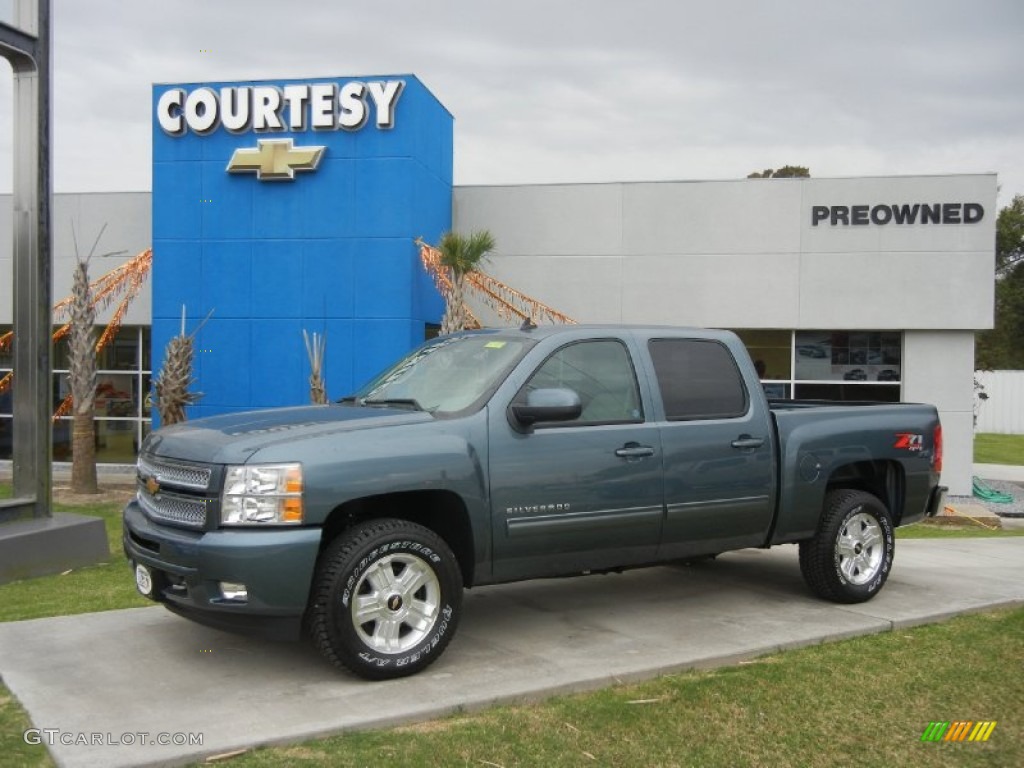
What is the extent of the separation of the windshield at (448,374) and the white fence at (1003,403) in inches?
1459

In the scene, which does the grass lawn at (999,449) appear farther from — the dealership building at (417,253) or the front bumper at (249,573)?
the front bumper at (249,573)

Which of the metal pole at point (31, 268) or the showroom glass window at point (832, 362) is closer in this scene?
the metal pole at point (31, 268)

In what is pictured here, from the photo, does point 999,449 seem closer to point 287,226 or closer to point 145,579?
point 287,226

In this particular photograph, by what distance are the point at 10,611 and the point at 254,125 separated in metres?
11.7

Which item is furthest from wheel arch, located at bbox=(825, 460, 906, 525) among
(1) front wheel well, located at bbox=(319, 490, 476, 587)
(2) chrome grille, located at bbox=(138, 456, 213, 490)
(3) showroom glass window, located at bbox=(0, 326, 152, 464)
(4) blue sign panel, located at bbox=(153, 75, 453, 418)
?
(3) showroom glass window, located at bbox=(0, 326, 152, 464)

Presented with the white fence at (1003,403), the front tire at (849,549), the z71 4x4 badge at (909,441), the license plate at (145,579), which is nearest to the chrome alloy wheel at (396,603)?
the license plate at (145,579)

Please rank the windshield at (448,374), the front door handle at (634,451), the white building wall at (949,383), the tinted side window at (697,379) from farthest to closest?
the white building wall at (949,383), the tinted side window at (697,379), the front door handle at (634,451), the windshield at (448,374)

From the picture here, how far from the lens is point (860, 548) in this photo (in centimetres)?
721

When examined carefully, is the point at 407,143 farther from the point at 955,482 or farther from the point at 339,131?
the point at 955,482

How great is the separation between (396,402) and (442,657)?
58.0 inches

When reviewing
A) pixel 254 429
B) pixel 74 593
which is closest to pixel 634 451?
pixel 254 429

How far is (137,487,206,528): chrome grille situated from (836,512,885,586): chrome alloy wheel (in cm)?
421

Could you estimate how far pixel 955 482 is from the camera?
18719 mm

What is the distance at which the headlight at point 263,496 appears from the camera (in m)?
4.95
